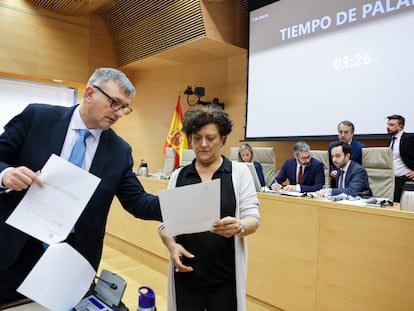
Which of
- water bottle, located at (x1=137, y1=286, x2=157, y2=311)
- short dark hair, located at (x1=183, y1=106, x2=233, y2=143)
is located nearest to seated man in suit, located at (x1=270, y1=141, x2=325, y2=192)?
short dark hair, located at (x1=183, y1=106, x2=233, y2=143)

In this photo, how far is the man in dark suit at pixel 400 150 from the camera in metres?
3.51

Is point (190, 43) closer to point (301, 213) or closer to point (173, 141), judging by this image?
point (173, 141)

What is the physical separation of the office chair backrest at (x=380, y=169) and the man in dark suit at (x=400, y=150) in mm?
224

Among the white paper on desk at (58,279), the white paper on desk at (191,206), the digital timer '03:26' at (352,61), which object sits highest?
the digital timer '03:26' at (352,61)

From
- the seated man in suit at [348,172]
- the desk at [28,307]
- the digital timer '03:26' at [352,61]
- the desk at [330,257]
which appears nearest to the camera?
the desk at [28,307]

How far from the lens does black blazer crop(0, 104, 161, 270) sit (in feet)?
3.60

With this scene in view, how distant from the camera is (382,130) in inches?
156

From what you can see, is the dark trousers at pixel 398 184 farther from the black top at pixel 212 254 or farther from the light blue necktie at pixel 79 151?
the light blue necktie at pixel 79 151

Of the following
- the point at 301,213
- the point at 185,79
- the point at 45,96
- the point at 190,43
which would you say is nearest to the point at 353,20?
the point at 190,43

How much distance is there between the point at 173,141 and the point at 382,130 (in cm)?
397

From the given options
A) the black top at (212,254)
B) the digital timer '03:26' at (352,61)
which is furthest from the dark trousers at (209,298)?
the digital timer '03:26' at (352,61)

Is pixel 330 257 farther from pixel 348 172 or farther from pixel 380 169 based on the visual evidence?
pixel 380 169

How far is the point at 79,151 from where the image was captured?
1.18 m

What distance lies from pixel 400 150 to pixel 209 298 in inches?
125
